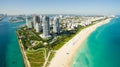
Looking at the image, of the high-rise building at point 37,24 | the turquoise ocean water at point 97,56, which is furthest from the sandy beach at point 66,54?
the high-rise building at point 37,24

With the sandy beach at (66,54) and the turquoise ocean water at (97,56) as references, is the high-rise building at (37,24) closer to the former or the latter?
the sandy beach at (66,54)

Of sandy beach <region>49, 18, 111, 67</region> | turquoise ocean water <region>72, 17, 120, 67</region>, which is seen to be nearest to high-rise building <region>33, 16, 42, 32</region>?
sandy beach <region>49, 18, 111, 67</region>

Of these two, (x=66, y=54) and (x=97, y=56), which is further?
(x=66, y=54)

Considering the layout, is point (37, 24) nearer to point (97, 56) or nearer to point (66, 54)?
point (66, 54)

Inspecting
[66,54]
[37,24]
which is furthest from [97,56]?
[37,24]

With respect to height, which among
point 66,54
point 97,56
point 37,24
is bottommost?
point 97,56

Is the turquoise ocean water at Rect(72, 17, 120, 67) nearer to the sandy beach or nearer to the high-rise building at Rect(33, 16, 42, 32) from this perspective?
the sandy beach

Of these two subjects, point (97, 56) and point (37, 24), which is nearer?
point (97, 56)

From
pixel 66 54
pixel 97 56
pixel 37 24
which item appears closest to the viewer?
pixel 97 56

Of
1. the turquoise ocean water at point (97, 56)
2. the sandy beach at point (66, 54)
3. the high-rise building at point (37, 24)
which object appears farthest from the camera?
the high-rise building at point (37, 24)

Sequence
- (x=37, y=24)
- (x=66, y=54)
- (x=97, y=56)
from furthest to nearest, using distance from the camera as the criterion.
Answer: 1. (x=37, y=24)
2. (x=66, y=54)
3. (x=97, y=56)

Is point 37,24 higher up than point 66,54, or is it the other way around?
point 37,24
